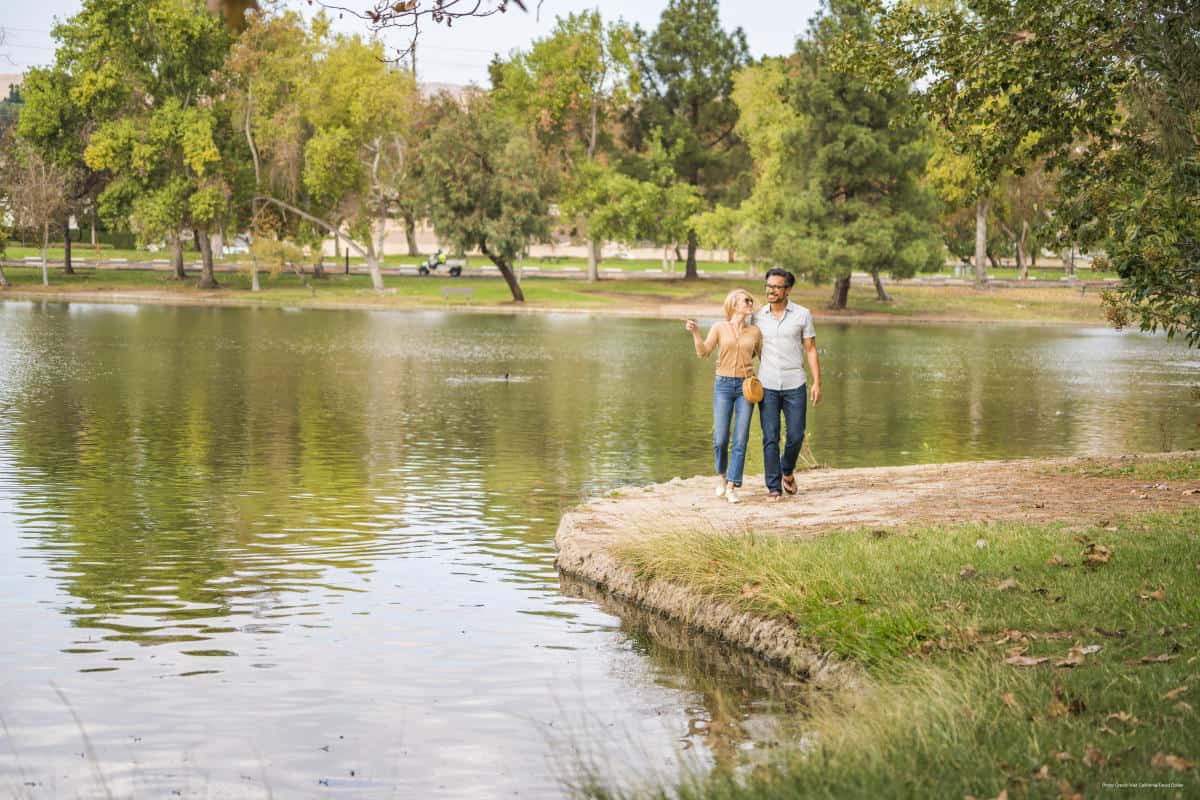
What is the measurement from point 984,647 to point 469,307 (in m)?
62.7

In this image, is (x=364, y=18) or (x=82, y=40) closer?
(x=364, y=18)

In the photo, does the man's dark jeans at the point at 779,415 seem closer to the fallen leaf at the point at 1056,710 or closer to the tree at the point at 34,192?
the fallen leaf at the point at 1056,710

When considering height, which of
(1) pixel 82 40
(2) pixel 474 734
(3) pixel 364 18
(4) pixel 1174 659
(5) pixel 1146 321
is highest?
(1) pixel 82 40

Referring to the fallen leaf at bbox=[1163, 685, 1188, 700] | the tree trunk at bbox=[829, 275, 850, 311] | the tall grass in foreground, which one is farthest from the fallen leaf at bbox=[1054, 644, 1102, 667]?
the tree trunk at bbox=[829, 275, 850, 311]

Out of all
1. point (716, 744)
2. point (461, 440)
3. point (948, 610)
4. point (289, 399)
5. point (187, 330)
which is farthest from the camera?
point (187, 330)

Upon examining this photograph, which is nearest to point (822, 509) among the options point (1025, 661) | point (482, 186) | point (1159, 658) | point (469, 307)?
point (1025, 661)

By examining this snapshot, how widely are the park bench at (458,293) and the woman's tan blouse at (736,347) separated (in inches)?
2313

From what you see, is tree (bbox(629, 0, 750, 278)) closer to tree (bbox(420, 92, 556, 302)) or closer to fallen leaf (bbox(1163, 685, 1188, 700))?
tree (bbox(420, 92, 556, 302))

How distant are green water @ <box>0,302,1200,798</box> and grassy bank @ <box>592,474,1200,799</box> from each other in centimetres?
69

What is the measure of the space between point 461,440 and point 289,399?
6.86 meters

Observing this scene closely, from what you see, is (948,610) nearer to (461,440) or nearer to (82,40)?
(461,440)

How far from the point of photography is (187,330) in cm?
4981

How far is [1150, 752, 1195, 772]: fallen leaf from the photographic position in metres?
6.09

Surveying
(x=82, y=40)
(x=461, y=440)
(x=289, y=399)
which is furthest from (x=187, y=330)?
(x=82, y=40)
